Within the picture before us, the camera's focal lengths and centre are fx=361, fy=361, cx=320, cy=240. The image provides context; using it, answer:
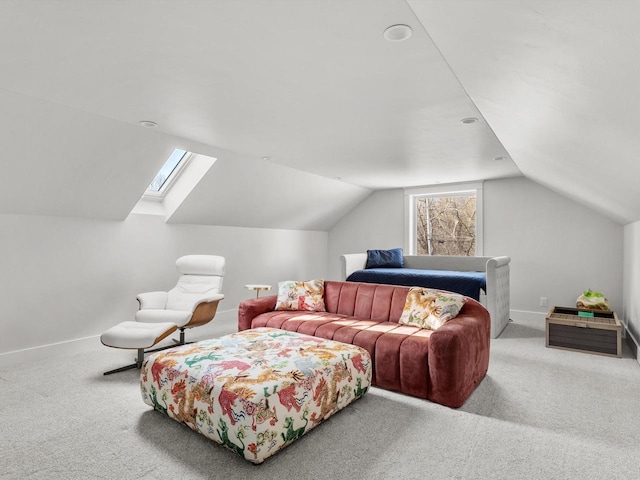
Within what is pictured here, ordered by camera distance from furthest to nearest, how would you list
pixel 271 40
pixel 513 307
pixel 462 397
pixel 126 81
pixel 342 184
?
pixel 342 184, pixel 513 307, pixel 462 397, pixel 126 81, pixel 271 40

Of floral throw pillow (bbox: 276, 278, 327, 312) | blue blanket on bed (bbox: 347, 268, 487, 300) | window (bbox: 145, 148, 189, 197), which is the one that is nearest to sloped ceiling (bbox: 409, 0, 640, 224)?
blue blanket on bed (bbox: 347, 268, 487, 300)

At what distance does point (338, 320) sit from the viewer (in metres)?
3.48

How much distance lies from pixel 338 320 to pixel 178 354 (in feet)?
5.05

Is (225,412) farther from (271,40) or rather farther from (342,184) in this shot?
(342,184)

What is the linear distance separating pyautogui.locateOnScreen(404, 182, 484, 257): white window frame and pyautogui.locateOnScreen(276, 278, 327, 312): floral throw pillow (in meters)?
3.06

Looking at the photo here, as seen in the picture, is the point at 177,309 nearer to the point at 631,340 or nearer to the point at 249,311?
the point at 249,311

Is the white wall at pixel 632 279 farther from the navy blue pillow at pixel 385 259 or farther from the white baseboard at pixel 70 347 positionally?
the white baseboard at pixel 70 347

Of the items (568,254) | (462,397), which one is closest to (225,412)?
(462,397)

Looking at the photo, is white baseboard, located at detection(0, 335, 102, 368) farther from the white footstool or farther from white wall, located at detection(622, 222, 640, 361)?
white wall, located at detection(622, 222, 640, 361)

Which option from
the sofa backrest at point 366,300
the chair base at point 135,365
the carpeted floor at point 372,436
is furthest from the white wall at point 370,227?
the chair base at point 135,365

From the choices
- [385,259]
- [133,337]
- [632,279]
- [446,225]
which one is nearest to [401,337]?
[133,337]

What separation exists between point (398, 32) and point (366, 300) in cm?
255

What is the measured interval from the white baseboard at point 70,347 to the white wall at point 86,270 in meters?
0.03

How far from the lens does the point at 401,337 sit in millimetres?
2842
